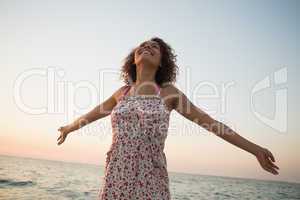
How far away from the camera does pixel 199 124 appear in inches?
112

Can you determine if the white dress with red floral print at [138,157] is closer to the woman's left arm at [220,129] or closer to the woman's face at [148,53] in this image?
the woman's left arm at [220,129]

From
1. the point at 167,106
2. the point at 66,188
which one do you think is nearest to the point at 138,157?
the point at 167,106

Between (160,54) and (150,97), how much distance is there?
665 millimetres

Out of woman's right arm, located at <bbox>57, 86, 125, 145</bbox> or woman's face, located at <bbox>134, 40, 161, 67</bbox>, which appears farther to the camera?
woman's right arm, located at <bbox>57, 86, 125, 145</bbox>

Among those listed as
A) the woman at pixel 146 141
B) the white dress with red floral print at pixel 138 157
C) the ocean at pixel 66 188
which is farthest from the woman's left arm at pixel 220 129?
the ocean at pixel 66 188

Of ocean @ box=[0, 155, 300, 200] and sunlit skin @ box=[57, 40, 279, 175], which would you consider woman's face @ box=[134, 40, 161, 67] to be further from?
ocean @ box=[0, 155, 300, 200]

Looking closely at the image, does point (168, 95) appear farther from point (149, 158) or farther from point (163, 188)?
point (163, 188)

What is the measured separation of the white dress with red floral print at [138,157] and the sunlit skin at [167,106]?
0.71 ft

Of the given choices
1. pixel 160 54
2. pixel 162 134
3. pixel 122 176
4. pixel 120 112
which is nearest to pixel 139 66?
pixel 160 54

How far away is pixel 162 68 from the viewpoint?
11.3 ft

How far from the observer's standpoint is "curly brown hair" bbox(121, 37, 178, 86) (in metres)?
3.43

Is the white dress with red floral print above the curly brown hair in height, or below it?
below

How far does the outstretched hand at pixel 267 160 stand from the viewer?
2.35 m

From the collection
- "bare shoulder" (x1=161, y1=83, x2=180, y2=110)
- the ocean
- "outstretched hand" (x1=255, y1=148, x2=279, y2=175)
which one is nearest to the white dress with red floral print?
"bare shoulder" (x1=161, y1=83, x2=180, y2=110)
